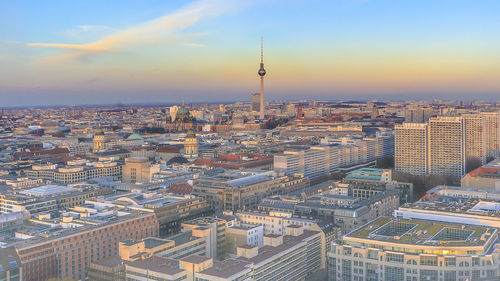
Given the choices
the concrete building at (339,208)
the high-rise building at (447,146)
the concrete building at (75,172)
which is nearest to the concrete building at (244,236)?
the concrete building at (339,208)

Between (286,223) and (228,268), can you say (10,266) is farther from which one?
(286,223)

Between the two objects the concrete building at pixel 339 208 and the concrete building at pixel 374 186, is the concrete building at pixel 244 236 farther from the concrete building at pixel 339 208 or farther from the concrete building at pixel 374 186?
the concrete building at pixel 374 186

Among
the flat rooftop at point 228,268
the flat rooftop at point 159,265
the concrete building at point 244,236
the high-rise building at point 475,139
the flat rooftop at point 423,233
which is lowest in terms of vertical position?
the concrete building at point 244,236

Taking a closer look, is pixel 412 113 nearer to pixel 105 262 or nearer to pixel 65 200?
pixel 65 200

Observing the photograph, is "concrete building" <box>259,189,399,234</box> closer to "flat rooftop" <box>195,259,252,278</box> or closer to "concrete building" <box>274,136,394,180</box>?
"flat rooftop" <box>195,259,252,278</box>

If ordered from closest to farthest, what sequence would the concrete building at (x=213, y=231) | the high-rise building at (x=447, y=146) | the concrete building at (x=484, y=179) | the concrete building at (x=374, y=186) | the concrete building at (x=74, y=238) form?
the concrete building at (x=74, y=238) < the concrete building at (x=213, y=231) < the concrete building at (x=374, y=186) < the concrete building at (x=484, y=179) < the high-rise building at (x=447, y=146)

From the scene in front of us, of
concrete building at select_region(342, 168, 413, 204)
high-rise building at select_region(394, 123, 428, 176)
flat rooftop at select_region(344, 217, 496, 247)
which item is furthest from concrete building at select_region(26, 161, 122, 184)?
flat rooftop at select_region(344, 217, 496, 247)
